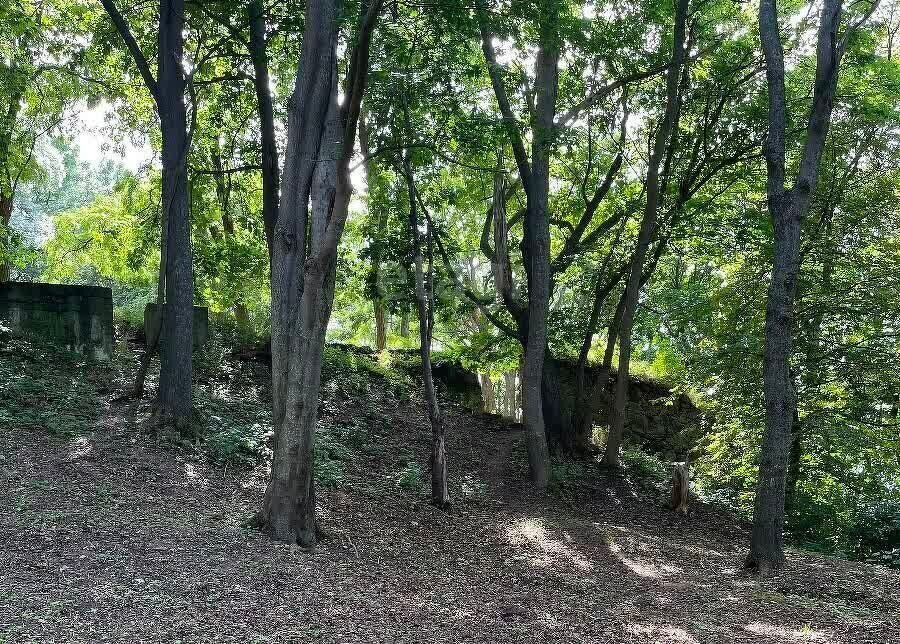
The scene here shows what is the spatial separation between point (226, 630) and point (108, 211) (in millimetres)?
13491

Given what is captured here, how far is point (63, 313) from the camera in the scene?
1325cm

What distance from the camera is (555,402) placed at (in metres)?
14.7

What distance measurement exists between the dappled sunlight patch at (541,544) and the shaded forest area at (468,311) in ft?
0.22

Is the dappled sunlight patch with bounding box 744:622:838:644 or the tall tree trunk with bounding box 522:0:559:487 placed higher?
the tall tree trunk with bounding box 522:0:559:487

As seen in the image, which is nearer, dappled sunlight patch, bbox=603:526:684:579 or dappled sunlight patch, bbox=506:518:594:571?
dappled sunlight patch, bbox=603:526:684:579

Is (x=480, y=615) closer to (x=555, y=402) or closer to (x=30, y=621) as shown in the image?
(x=30, y=621)

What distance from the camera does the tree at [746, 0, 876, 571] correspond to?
8.25m

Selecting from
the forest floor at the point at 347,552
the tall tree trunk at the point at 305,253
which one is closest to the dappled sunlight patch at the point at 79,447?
the forest floor at the point at 347,552

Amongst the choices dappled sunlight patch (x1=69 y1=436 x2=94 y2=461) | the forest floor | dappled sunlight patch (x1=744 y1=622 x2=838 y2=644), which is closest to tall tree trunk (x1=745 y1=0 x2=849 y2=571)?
the forest floor

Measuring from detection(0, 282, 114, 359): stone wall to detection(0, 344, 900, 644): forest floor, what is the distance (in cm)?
57

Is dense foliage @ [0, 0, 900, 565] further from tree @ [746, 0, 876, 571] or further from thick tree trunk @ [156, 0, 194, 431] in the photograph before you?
tree @ [746, 0, 876, 571]

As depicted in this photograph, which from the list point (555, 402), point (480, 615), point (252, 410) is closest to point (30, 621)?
point (480, 615)

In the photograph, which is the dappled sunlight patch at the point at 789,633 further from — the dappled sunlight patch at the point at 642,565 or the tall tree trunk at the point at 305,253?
the tall tree trunk at the point at 305,253

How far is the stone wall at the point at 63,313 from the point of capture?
13102 mm
